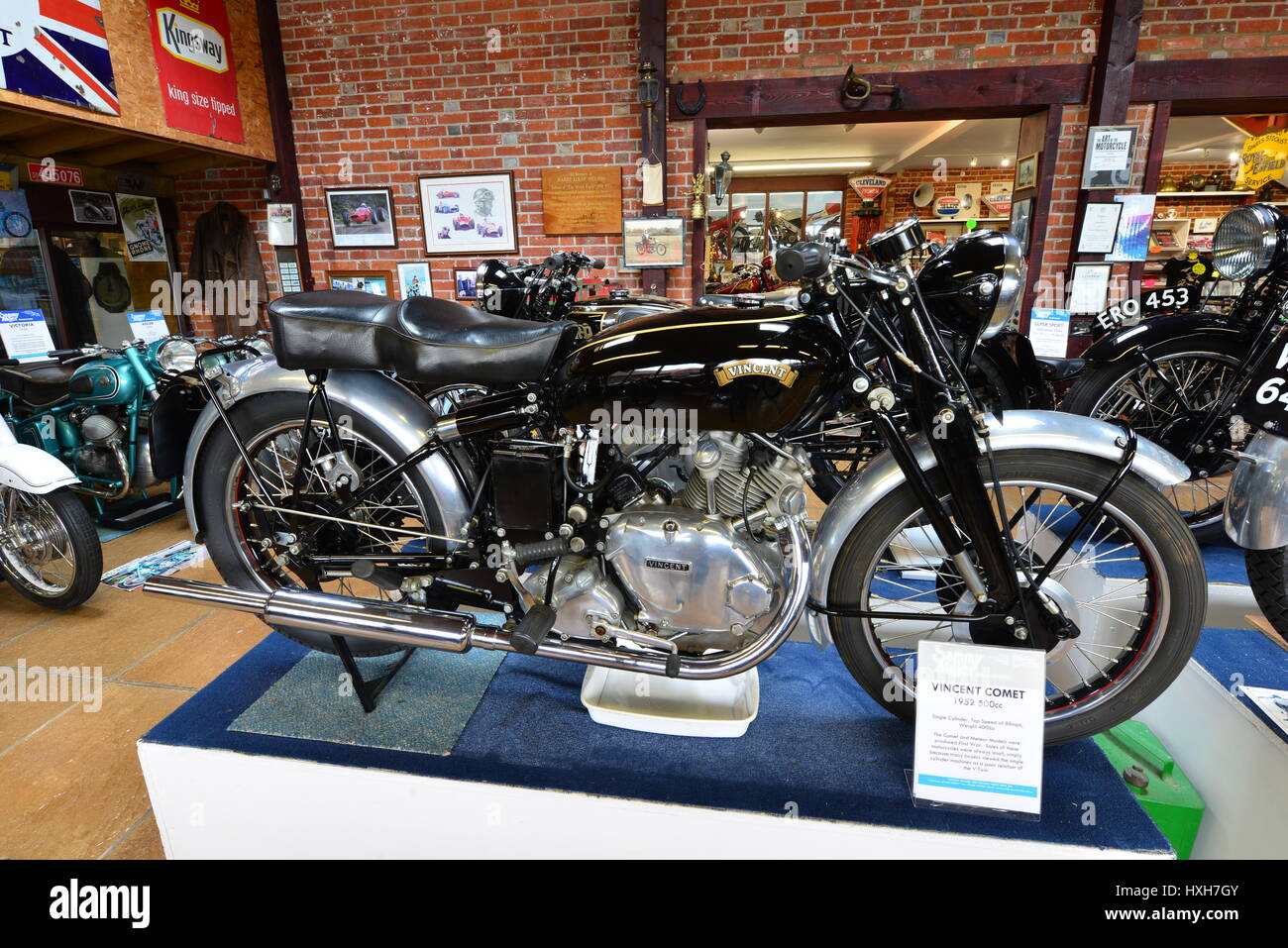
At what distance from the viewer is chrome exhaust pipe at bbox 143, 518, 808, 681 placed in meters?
1.26

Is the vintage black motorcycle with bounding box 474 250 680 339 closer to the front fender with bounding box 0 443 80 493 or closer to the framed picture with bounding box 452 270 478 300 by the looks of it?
the framed picture with bounding box 452 270 478 300

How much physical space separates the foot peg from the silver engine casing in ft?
0.61

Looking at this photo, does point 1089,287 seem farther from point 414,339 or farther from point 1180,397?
point 414,339

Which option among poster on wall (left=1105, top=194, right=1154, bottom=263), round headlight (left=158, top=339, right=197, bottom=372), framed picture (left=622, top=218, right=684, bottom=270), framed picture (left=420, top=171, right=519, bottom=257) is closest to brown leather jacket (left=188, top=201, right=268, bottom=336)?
framed picture (left=420, top=171, right=519, bottom=257)

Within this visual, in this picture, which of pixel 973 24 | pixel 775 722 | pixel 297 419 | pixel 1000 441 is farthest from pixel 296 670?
pixel 973 24

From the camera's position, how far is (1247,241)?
2258 millimetres

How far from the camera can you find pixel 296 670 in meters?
1.75

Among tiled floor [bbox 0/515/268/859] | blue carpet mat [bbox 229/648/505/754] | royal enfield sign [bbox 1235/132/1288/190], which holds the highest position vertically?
royal enfield sign [bbox 1235/132/1288/190]

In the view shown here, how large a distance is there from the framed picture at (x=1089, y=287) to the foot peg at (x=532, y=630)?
14.1 feet

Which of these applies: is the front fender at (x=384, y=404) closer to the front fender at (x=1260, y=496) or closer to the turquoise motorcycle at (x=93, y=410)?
the front fender at (x=1260, y=496)

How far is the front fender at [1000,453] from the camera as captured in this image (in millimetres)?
1201

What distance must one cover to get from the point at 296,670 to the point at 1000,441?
1.78 metres

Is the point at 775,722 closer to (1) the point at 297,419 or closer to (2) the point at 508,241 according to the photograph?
(1) the point at 297,419
